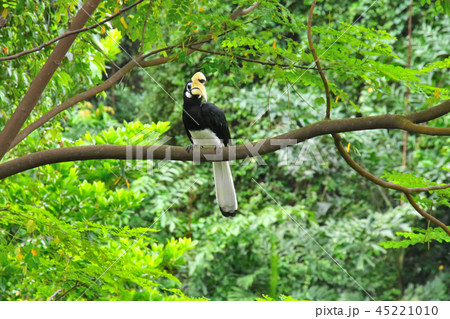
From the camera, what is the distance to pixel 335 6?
157 inches

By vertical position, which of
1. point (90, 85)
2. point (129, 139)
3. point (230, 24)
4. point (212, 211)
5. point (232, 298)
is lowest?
point (232, 298)

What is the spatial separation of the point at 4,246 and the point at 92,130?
2627mm

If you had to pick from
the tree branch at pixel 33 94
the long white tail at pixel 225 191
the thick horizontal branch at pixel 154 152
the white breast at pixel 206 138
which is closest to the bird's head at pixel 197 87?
the white breast at pixel 206 138

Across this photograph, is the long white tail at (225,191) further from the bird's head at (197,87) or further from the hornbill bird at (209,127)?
the bird's head at (197,87)

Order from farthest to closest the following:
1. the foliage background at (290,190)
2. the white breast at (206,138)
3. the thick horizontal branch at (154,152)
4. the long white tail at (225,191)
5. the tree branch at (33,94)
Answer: the foliage background at (290,190)
the white breast at (206,138)
the long white tail at (225,191)
the tree branch at (33,94)
the thick horizontal branch at (154,152)

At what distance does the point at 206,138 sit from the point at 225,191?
37cm

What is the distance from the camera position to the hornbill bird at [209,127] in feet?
6.70

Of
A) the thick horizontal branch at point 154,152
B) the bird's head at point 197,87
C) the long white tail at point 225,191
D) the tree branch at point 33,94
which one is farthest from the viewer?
the bird's head at point 197,87

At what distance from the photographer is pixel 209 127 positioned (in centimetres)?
227

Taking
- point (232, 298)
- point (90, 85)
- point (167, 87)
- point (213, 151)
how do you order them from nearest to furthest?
point (213, 151), point (90, 85), point (232, 298), point (167, 87)

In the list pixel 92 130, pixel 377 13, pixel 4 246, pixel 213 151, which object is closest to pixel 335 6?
pixel 377 13

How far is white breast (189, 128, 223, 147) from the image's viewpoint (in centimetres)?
230

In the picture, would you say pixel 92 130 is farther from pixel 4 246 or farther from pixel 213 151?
pixel 213 151

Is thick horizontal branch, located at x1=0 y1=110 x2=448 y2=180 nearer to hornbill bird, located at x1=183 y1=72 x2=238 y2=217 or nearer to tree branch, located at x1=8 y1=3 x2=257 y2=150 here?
tree branch, located at x1=8 y1=3 x2=257 y2=150
